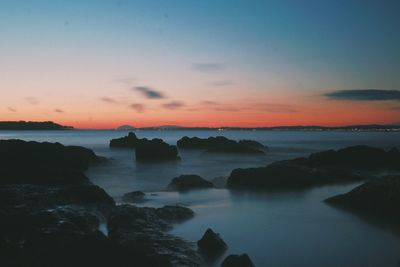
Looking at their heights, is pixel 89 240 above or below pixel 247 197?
above

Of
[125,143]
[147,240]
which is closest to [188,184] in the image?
[147,240]

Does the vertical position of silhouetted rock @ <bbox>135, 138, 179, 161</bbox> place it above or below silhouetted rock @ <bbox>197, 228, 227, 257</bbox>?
above

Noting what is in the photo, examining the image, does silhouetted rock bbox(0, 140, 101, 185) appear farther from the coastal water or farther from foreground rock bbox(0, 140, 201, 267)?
the coastal water

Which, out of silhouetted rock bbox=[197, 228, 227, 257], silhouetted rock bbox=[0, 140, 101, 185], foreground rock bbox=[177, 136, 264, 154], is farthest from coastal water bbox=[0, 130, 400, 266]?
foreground rock bbox=[177, 136, 264, 154]

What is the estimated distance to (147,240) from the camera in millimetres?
8227

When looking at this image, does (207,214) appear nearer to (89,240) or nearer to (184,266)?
(184,266)

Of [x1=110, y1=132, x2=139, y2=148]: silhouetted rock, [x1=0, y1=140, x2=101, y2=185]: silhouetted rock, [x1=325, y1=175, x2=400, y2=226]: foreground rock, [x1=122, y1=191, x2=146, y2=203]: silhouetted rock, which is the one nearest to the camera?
Result: [x1=325, y1=175, x2=400, y2=226]: foreground rock

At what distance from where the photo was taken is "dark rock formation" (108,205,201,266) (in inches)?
264

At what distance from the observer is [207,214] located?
12.9m

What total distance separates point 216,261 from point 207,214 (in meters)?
4.82

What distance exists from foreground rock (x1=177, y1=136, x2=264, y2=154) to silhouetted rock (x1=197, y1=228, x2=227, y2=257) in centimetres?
3922

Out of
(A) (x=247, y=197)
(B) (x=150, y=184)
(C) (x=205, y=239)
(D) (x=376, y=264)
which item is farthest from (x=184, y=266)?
(B) (x=150, y=184)

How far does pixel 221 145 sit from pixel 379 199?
4116cm

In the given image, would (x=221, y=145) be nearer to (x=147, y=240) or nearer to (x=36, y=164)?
(x=36, y=164)
